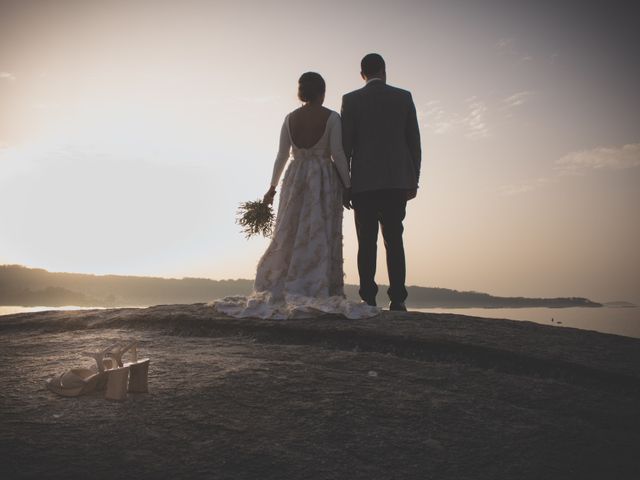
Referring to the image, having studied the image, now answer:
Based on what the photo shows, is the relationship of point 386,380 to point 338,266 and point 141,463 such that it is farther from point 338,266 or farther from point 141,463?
point 338,266

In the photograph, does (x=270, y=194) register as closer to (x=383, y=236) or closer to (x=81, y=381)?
(x=383, y=236)

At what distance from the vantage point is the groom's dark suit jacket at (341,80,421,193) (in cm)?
582

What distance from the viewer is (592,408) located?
2971mm

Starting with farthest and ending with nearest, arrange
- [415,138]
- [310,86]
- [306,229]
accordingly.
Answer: [415,138] → [306,229] → [310,86]

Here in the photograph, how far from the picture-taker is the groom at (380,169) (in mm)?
5828

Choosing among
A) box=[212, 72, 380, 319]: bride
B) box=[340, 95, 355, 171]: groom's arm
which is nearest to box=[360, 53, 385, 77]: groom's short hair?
box=[340, 95, 355, 171]: groom's arm

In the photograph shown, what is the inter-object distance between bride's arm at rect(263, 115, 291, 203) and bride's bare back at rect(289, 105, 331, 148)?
0.44ft

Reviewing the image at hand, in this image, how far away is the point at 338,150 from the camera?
562 centimetres

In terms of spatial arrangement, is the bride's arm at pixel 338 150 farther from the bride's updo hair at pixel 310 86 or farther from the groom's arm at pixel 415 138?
the groom's arm at pixel 415 138

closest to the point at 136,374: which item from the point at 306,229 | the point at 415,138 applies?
the point at 306,229

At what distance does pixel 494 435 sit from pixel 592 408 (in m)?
0.93

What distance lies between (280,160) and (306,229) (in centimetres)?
96

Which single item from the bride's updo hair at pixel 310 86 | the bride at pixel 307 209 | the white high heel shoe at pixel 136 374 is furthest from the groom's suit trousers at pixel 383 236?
the white high heel shoe at pixel 136 374

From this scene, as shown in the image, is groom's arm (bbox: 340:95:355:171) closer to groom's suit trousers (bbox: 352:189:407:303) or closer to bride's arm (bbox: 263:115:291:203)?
groom's suit trousers (bbox: 352:189:407:303)
